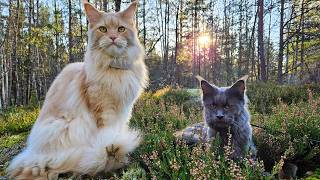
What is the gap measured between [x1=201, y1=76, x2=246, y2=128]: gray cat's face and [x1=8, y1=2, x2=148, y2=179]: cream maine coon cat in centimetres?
87

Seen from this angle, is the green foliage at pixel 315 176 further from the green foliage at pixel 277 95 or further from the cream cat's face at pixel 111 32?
the green foliage at pixel 277 95

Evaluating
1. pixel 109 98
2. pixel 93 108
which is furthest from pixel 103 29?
pixel 93 108

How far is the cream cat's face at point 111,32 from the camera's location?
3.95m

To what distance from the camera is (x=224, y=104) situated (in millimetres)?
3428

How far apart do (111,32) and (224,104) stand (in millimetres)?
1696

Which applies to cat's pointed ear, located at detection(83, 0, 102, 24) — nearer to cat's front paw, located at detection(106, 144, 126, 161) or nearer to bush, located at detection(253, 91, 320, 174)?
cat's front paw, located at detection(106, 144, 126, 161)

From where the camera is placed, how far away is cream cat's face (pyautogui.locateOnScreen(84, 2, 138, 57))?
3.95 meters

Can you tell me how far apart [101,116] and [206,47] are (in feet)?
145

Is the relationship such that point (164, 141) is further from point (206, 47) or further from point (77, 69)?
point (206, 47)

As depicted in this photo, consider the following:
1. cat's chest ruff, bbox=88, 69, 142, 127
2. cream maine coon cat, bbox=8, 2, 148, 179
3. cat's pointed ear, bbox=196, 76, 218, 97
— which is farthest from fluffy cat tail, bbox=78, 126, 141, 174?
cat's pointed ear, bbox=196, 76, 218, 97

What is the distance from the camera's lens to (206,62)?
2021 inches

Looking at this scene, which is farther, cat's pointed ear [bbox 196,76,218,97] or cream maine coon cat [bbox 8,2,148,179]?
cat's pointed ear [bbox 196,76,218,97]

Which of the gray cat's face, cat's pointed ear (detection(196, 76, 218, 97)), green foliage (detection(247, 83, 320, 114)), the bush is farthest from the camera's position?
green foliage (detection(247, 83, 320, 114))

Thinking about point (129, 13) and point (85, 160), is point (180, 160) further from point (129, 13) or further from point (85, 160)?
point (129, 13)
